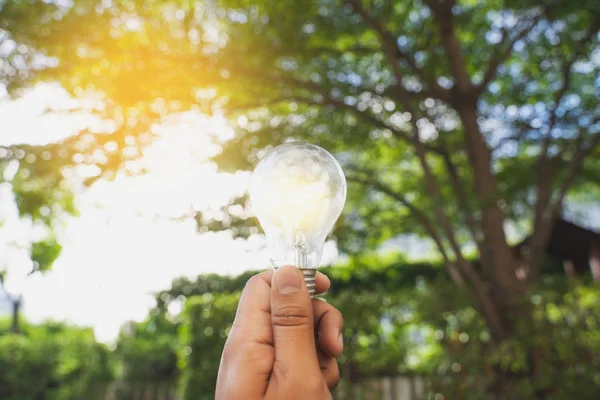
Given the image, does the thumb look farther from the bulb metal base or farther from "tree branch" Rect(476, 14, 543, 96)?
"tree branch" Rect(476, 14, 543, 96)

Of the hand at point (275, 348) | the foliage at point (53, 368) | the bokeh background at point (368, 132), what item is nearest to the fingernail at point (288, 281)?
the hand at point (275, 348)

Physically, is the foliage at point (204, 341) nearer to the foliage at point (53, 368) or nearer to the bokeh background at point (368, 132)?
the bokeh background at point (368, 132)

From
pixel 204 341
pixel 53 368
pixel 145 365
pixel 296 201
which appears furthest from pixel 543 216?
pixel 53 368

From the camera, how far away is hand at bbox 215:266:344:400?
50.4 inches

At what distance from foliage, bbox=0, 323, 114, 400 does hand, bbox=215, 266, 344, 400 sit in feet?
29.7

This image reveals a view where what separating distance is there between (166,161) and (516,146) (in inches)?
216

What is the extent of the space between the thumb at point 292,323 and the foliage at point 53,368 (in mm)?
9133

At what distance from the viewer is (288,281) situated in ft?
4.34

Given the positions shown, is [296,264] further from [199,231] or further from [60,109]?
[60,109]

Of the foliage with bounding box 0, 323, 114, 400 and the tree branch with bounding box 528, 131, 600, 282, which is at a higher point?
the tree branch with bounding box 528, 131, 600, 282

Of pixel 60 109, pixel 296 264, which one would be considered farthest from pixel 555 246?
pixel 296 264

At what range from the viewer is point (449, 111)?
7691mm

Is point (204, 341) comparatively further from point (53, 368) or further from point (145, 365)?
point (53, 368)

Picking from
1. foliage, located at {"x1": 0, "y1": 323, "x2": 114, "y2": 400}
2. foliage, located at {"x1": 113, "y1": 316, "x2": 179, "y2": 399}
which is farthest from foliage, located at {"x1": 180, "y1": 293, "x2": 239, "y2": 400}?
foliage, located at {"x1": 0, "y1": 323, "x2": 114, "y2": 400}
